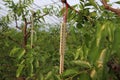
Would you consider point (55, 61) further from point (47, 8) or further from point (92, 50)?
point (92, 50)

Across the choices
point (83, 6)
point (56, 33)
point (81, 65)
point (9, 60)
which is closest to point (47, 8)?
point (9, 60)

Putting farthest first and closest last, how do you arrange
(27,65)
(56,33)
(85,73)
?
(56,33) → (27,65) → (85,73)

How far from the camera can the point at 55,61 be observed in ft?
10.5

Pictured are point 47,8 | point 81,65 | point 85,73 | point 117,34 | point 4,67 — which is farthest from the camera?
point 4,67

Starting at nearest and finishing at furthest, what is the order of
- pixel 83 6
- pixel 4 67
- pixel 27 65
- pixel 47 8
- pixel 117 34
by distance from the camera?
pixel 117 34
pixel 83 6
pixel 27 65
pixel 47 8
pixel 4 67

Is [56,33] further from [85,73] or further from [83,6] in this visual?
[85,73]

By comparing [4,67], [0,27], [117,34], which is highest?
[117,34]

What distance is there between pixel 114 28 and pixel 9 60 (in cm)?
467

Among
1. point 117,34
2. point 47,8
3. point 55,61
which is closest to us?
point 117,34

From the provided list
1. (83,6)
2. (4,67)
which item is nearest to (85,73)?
(83,6)

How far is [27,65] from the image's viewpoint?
2703mm

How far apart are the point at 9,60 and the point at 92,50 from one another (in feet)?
15.3

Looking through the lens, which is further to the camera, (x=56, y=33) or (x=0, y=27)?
(x=56, y=33)

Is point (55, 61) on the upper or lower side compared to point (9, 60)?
upper
